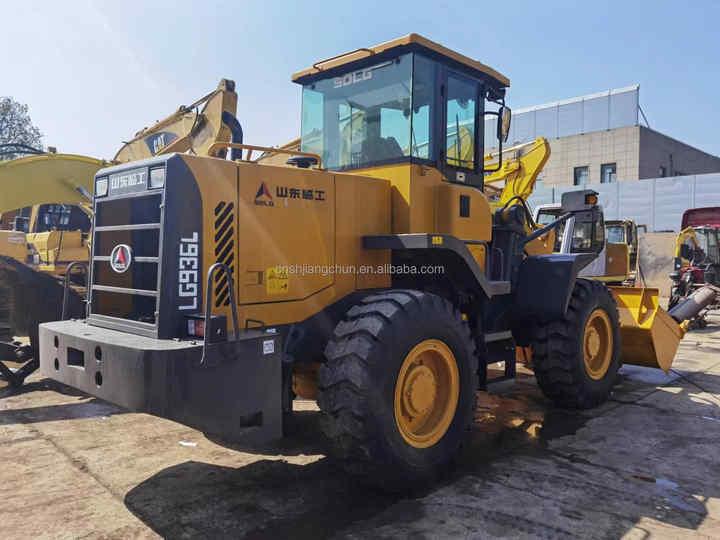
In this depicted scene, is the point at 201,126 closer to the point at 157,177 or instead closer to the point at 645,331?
the point at 157,177

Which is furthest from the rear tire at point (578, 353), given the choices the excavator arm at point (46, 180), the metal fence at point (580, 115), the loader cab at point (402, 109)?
the metal fence at point (580, 115)

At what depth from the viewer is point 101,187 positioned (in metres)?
4.40

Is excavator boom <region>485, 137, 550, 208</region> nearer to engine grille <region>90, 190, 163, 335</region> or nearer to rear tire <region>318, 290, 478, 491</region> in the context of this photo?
rear tire <region>318, 290, 478, 491</region>

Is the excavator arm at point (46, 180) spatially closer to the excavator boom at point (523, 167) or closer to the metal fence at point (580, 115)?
the excavator boom at point (523, 167)

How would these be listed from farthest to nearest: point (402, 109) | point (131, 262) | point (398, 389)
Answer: point (402, 109)
point (131, 262)
point (398, 389)

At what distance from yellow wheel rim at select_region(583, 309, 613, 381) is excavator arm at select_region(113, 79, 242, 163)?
4706 mm

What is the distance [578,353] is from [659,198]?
78.5 feet

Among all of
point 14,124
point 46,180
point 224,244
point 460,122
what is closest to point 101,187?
point 224,244

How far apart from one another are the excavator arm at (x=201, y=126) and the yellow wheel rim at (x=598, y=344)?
185 inches

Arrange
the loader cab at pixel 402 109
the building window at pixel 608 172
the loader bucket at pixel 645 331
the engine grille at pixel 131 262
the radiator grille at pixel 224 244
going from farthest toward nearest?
1. the building window at pixel 608 172
2. the loader bucket at pixel 645 331
3. the loader cab at pixel 402 109
4. the engine grille at pixel 131 262
5. the radiator grille at pixel 224 244

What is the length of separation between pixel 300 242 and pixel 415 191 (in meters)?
1.11

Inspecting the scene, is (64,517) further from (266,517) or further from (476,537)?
(476,537)

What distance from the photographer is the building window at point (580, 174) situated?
3409 centimetres

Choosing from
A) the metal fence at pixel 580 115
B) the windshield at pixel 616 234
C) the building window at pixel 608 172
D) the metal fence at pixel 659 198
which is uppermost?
the metal fence at pixel 580 115
